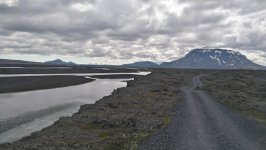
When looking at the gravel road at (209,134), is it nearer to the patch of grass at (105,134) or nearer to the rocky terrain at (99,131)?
the rocky terrain at (99,131)

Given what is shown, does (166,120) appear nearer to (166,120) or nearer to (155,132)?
(166,120)

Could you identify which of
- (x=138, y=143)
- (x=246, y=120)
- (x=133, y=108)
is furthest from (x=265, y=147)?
(x=133, y=108)

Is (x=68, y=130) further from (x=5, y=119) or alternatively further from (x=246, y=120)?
(x=246, y=120)

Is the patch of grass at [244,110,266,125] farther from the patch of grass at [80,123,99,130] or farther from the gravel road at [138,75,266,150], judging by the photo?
the patch of grass at [80,123,99,130]

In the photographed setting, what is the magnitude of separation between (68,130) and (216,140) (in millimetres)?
17796

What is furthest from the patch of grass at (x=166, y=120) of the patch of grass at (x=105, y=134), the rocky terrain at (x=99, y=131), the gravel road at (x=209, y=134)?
the patch of grass at (x=105, y=134)

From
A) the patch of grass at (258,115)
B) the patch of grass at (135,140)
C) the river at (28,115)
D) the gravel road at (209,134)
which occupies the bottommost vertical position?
the river at (28,115)

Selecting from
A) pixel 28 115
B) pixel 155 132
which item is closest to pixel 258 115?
pixel 155 132

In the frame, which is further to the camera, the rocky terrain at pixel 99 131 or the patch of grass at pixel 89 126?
the patch of grass at pixel 89 126

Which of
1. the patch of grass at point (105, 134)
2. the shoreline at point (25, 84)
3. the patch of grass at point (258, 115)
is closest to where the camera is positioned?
the patch of grass at point (105, 134)

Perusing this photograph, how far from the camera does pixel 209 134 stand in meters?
36.0

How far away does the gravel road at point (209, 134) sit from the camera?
31578mm

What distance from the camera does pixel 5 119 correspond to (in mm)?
50531

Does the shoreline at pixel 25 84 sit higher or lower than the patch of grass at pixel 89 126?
higher
